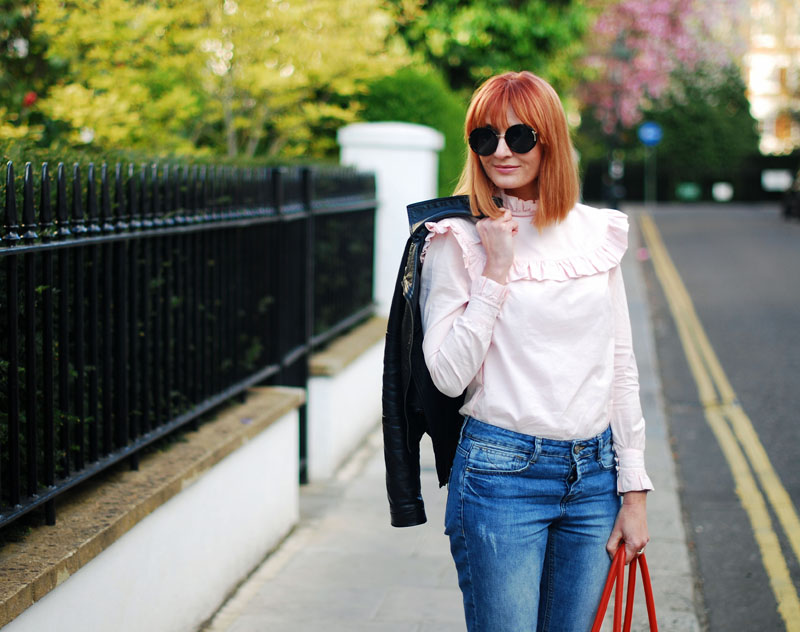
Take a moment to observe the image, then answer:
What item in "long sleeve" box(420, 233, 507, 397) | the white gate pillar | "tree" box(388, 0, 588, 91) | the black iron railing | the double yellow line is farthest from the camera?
"tree" box(388, 0, 588, 91)

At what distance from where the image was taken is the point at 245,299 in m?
5.39

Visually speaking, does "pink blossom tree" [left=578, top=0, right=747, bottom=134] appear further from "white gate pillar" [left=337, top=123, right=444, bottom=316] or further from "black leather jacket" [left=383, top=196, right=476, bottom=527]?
"black leather jacket" [left=383, top=196, right=476, bottom=527]

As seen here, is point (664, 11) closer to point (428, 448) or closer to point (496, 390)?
point (428, 448)

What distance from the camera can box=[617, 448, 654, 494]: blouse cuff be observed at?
2.65 metres

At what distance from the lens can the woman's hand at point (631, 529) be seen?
104 inches

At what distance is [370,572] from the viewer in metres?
4.97

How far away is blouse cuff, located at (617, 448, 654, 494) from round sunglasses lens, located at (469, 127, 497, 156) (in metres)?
0.81

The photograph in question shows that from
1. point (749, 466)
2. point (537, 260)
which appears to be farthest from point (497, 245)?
point (749, 466)

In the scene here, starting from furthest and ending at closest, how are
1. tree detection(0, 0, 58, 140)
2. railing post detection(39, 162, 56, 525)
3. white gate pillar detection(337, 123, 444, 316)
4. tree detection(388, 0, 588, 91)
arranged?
tree detection(388, 0, 588, 91) < white gate pillar detection(337, 123, 444, 316) < tree detection(0, 0, 58, 140) < railing post detection(39, 162, 56, 525)

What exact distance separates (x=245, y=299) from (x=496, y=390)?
3.02 meters

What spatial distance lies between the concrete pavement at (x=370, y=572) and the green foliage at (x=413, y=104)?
449 centimetres

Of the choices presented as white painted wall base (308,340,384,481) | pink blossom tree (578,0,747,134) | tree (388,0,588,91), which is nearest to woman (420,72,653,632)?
white painted wall base (308,340,384,481)

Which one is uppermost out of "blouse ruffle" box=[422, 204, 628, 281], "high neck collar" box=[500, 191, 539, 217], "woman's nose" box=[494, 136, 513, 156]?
"woman's nose" box=[494, 136, 513, 156]

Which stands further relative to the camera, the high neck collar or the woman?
the high neck collar
